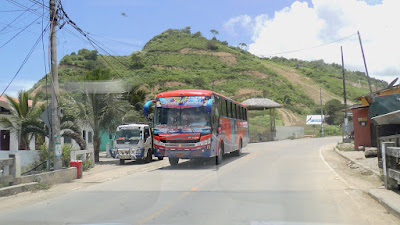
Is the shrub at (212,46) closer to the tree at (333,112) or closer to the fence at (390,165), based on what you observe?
the tree at (333,112)

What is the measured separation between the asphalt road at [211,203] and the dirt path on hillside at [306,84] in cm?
9340

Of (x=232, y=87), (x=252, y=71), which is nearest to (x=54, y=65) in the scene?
(x=232, y=87)

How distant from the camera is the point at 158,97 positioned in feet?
58.8

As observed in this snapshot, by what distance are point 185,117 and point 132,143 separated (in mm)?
5010

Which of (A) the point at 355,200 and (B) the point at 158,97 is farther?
(B) the point at 158,97

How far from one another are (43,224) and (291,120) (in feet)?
253

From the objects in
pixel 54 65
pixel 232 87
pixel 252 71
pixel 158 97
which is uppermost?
pixel 252 71

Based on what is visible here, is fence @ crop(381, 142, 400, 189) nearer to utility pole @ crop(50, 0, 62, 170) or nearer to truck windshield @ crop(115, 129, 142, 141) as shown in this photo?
utility pole @ crop(50, 0, 62, 170)

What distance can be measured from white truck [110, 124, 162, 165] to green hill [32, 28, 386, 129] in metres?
30.8

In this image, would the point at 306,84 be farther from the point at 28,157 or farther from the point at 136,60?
the point at 28,157

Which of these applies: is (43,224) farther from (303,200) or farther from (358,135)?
(358,135)

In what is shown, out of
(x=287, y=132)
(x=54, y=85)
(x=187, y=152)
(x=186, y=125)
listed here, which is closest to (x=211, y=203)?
(x=187, y=152)

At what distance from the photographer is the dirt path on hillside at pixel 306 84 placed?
4122 inches

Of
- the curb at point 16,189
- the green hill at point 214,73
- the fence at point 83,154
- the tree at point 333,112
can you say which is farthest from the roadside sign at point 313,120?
the curb at point 16,189
